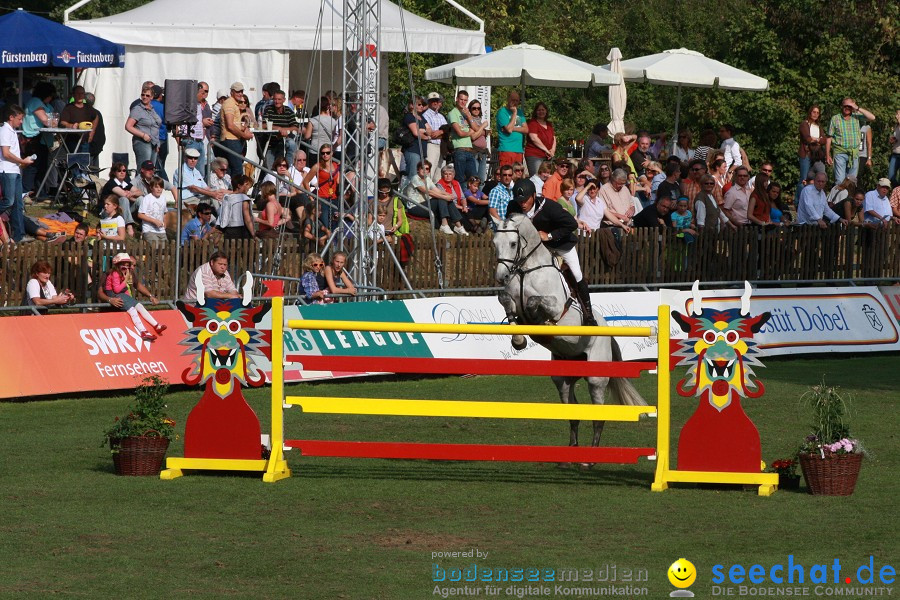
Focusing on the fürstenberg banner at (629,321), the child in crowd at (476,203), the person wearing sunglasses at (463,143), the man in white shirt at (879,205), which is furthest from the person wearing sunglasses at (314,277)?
the man in white shirt at (879,205)

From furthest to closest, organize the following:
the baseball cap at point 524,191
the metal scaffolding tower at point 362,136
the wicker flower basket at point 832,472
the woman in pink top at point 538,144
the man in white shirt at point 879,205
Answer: the woman in pink top at point 538,144 < the man in white shirt at point 879,205 < the metal scaffolding tower at point 362,136 < the baseball cap at point 524,191 < the wicker flower basket at point 832,472

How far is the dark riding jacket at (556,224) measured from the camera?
1367 centimetres

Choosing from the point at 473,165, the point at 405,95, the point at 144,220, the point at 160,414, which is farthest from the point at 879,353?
the point at 405,95

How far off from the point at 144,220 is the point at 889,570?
567 inches

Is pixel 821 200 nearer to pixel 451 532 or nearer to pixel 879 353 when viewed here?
pixel 879 353

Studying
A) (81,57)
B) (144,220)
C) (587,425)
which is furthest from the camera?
(81,57)

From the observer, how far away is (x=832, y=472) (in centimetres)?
1164

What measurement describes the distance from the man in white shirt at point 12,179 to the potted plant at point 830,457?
1288 cm

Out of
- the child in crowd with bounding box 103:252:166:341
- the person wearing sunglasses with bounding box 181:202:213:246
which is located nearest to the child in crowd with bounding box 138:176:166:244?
the person wearing sunglasses with bounding box 181:202:213:246

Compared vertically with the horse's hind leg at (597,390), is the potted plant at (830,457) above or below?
below

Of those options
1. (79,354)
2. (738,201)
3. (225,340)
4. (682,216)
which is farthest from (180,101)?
(738,201)

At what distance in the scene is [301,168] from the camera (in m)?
23.8

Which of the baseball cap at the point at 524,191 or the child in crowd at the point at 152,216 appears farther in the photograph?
the child in crowd at the point at 152,216

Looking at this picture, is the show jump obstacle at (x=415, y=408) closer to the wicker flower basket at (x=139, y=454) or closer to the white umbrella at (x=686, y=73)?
the wicker flower basket at (x=139, y=454)
